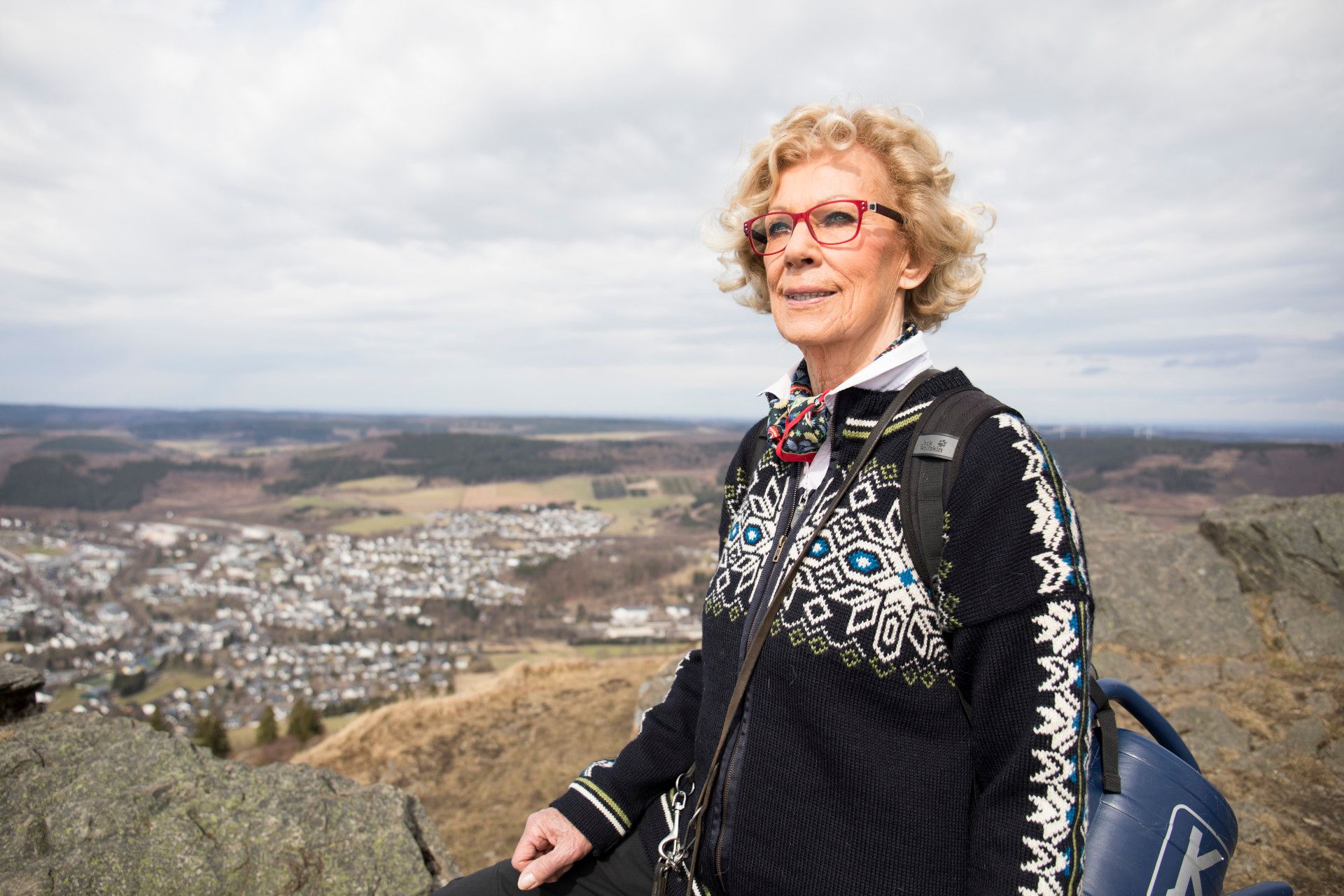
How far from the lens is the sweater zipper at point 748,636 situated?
5.63ft

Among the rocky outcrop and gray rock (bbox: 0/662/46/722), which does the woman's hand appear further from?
the rocky outcrop

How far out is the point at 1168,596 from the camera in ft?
25.2

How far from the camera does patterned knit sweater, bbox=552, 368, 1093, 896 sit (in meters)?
1.31

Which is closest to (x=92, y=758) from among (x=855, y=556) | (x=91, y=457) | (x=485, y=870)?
(x=485, y=870)

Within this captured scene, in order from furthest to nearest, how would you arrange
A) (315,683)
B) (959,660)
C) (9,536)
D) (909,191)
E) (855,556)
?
(9,536) < (315,683) < (909,191) < (855,556) < (959,660)

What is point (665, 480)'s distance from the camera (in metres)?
79.7

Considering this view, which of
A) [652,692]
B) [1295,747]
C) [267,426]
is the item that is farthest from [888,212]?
[267,426]

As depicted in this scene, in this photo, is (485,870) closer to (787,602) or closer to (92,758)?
(787,602)

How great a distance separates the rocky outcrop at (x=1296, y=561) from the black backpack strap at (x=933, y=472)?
25.1 feet

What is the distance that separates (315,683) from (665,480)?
52.8 meters

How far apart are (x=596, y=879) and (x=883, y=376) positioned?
1774mm

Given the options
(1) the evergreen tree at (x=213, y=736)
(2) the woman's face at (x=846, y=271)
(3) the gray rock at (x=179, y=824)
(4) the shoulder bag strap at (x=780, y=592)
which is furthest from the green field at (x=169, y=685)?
(2) the woman's face at (x=846, y=271)

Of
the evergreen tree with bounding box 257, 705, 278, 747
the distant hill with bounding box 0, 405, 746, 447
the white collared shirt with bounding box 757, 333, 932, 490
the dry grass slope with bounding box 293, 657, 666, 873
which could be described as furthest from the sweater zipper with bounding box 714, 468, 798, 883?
the distant hill with bounding box 0, 405, 746, 447

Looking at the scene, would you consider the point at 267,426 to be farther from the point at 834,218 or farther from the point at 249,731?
the point at 834,218
